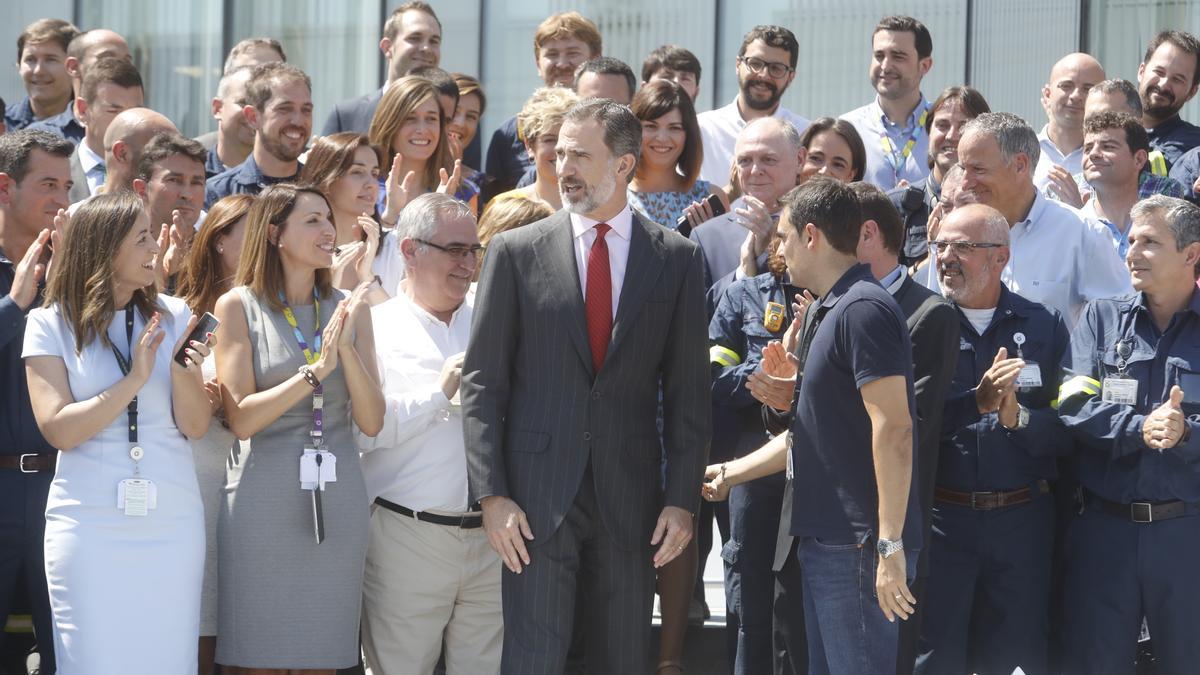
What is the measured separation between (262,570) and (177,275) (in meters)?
1.51

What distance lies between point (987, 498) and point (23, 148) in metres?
3.90

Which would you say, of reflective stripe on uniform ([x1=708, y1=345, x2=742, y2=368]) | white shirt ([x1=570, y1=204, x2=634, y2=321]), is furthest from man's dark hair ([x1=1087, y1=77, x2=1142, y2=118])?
white shirt ([x1=570, y1=204, x2=634, y2=321])

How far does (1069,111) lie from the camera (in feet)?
26.6

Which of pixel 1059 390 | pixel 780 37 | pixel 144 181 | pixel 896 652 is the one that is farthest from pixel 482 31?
pixel 896 652

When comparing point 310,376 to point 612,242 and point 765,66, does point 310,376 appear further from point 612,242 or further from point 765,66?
point 765,66

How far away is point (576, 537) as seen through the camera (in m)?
4.71

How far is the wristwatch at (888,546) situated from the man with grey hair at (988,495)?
1134mm

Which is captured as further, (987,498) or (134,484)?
(987,498)

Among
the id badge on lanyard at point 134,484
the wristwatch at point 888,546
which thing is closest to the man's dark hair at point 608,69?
the id badge on lanyard at point 134,484

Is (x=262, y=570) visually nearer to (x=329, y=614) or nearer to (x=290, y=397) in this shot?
(x=329, y=614)

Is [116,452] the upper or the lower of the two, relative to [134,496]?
upper

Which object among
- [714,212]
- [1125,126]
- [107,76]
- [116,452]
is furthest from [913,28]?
[116,452]

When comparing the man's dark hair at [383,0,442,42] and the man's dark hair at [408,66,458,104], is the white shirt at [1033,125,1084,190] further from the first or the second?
the man's dark hair at [383,0,442,42]

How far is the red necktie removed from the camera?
4.76 meters
